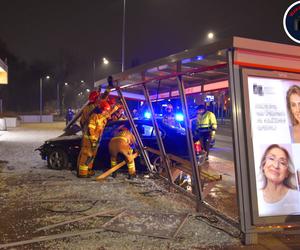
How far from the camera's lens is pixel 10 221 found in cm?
543

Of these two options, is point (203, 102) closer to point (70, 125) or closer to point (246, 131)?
point (70, 125)

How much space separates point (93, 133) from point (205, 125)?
418 cm

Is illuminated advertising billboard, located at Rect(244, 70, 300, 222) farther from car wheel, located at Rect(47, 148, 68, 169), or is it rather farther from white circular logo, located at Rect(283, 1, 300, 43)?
car wheel, located at Rect(47, 148, 68, 169)

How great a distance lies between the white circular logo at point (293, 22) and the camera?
714 centimetres

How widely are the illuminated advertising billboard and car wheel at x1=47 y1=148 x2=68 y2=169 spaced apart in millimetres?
6197

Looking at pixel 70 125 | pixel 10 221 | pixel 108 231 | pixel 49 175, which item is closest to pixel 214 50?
pixel 108 231

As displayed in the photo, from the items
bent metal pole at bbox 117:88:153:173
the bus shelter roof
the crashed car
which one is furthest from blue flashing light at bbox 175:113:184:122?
the bus shelter roof

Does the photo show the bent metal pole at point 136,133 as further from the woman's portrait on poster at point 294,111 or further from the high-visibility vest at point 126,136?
the woman's portrait on poster at point 294,111

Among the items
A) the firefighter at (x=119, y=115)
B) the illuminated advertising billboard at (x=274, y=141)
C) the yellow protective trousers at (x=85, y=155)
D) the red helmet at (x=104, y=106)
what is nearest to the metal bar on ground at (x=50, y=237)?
the illuminated advertising billboard at (x=274, y=141)

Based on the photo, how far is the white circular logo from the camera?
7.14 meters

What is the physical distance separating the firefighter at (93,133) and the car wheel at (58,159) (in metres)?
1.16

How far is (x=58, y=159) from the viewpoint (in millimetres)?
9734

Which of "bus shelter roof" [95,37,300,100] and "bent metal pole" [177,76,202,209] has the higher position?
"bus shelter roof" [95,37,300,100]

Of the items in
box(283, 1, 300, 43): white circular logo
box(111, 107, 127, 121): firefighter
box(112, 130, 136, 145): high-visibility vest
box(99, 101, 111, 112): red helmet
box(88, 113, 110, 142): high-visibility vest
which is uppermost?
box(283, 1, 300, 43): white circular logo
